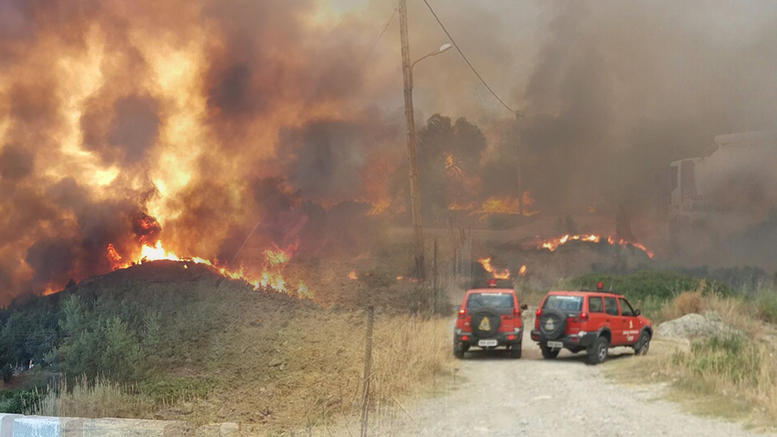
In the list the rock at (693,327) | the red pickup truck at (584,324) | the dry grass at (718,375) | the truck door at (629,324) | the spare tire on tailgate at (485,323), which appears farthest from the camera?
the rock at (693,327)

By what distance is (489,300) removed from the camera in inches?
730

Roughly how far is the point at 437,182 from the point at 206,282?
1137 cm

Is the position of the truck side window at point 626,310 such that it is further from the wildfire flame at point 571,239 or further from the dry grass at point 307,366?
the wildfire flame at point 571,239

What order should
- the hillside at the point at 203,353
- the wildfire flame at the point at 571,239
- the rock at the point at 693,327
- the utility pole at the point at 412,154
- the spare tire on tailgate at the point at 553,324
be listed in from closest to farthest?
the hillside at the point at 203,353 < the spare tire on tailgate at the point at 553,324 < the rock at the point at 693,327 < the utility pole at the point at 412,154 < the wildfire flame at the point at 571,239

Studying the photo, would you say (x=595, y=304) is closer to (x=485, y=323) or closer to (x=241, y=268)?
(x=485, y=323)

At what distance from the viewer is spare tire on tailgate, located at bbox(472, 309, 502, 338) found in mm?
17831

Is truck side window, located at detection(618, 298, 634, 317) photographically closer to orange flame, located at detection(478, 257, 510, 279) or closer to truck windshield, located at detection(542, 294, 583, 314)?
truck windshield, located at detection(542, 294, 583, 314)

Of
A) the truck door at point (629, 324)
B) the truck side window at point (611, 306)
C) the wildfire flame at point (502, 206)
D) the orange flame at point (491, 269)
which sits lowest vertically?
the truck door at point (629, 324)

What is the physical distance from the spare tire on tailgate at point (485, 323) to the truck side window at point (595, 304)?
204 centimetres

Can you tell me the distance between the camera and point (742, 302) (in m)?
26.0

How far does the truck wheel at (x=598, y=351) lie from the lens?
57.4 ft

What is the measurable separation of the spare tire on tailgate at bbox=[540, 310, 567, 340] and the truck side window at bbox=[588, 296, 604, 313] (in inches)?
25.9

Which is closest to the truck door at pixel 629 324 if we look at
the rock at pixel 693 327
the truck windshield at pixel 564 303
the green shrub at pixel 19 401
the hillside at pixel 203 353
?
the truck windshield at pixel 564 303

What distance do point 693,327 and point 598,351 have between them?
6.67 metres
